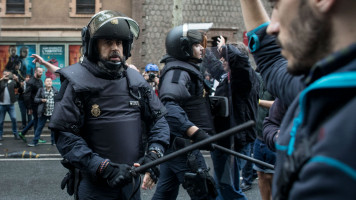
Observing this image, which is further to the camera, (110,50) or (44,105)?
A: (44,105)

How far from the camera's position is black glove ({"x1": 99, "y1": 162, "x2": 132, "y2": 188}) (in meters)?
3.01

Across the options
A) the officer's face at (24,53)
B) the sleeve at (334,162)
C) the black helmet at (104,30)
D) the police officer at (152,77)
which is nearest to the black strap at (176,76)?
the black helmet at (104,30)

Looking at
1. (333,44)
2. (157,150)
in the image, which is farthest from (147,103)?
(333,44)

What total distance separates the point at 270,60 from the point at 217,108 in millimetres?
2155

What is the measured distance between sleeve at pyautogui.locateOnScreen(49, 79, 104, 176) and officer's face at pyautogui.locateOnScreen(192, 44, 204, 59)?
1.65 metres

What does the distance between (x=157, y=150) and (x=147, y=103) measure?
360mm

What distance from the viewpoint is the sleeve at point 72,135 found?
3127 mm

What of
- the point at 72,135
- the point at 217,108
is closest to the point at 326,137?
the point at 72,135

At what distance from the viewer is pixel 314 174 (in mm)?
976

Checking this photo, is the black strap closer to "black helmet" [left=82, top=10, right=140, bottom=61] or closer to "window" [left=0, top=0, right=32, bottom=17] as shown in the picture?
"black helmet" [left=82, top=10, right=140, bottom=61]

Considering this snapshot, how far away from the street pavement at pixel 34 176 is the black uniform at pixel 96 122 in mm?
3031

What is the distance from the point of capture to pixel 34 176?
24.9ft

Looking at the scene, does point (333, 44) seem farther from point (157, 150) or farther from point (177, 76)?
point (177, 76)

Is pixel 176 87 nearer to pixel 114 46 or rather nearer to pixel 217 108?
pixel 217 108
